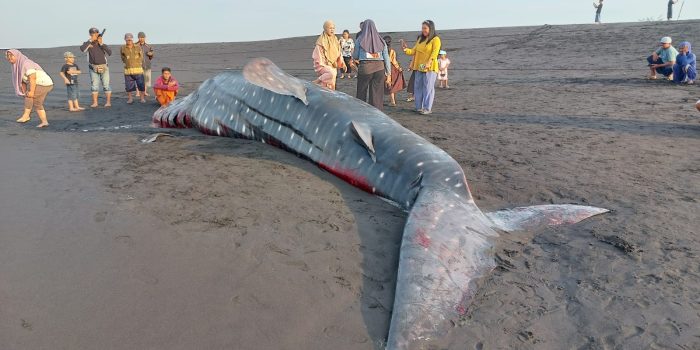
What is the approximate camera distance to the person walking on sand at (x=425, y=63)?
9445 mm

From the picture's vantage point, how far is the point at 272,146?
6355mm

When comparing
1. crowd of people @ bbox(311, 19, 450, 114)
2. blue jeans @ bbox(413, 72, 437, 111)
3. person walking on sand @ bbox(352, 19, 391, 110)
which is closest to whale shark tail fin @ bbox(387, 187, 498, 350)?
crowd of people @ bbox(311, 19, 450, 114)

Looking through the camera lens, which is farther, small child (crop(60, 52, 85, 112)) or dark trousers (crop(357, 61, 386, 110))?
small child (crop(60, 52, 85, 112))

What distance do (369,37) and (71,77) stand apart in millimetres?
7961

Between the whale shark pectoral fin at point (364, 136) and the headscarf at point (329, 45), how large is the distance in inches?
163

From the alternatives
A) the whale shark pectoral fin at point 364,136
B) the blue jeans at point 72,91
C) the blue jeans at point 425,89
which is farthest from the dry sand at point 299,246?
the blue jeans at point 72,91

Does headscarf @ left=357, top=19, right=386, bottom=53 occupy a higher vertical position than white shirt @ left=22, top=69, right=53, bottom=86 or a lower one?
higher

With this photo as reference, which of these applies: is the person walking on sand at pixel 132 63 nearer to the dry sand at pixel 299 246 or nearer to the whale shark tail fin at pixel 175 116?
the whale shark tail fin at pixel 175 116

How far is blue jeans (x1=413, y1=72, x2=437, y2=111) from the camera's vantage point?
9.85 metres

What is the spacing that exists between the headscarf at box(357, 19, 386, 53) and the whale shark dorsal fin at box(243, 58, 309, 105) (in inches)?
125

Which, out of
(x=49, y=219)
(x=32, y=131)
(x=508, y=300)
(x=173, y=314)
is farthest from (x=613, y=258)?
(x=32, y=131)

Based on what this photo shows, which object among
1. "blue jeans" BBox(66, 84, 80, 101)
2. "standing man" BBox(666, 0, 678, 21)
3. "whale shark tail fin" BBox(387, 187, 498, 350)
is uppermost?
"standing man" BBox(666, 0, 678, 21)

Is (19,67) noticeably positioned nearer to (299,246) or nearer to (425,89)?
(425,89)

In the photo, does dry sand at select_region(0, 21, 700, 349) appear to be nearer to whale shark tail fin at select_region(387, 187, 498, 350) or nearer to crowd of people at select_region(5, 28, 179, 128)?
whale shark tail fin at select_region(387, 187, 498, 350)
